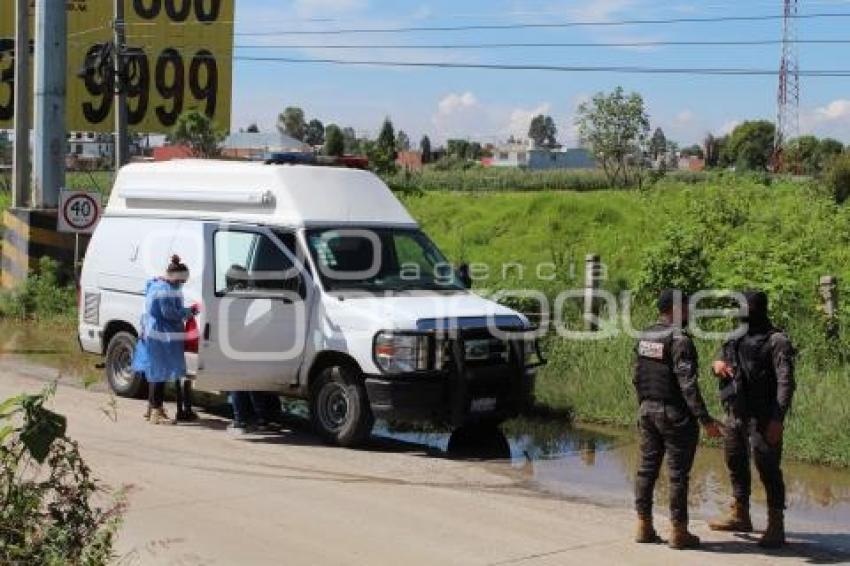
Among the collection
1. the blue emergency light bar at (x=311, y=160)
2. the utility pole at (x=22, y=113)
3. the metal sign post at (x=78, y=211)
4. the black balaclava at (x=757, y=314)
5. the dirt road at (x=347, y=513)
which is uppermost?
the utility pole at (x=22, y=113)

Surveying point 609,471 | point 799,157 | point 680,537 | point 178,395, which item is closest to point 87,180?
point 178,395

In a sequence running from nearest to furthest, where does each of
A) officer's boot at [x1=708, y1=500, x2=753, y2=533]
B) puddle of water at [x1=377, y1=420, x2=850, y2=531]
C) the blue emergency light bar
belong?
officer's boot at [x1=708, y1=500, x2=753, y2=533] → puddle of water at [x1=377, y1=420, x2=850, y2=531] → the blue emergency light bar

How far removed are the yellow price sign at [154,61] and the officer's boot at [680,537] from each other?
24.2 m

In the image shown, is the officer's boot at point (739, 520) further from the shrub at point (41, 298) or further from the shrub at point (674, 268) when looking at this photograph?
the shrub at point (41, 298)

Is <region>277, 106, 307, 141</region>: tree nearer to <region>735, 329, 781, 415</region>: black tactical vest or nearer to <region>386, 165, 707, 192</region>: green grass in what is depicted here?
<region>386, 165, 707, 192</region>: green grass

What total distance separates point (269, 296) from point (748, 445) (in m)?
4.60

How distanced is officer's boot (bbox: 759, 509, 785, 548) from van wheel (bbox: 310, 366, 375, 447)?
3.80 meters

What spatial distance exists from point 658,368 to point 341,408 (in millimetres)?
3784

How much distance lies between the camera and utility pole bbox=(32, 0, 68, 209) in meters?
19.5

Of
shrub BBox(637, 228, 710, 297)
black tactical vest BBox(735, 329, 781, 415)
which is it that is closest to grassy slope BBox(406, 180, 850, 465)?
shrub BBox(637, 228, 710, 297)

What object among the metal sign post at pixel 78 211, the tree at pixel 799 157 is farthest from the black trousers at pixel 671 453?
the tree at pixel 799 157

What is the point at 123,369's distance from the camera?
40.2 feet

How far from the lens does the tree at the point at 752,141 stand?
390 ft

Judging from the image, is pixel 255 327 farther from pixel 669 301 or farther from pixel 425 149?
pixel 425 149
